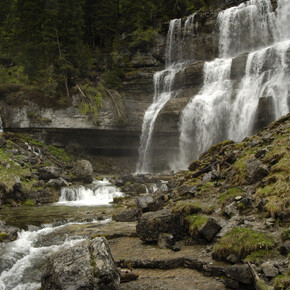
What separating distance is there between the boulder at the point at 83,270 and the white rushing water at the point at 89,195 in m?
13.1

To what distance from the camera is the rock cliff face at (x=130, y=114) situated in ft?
92.8

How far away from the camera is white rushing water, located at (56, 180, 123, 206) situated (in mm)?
18906

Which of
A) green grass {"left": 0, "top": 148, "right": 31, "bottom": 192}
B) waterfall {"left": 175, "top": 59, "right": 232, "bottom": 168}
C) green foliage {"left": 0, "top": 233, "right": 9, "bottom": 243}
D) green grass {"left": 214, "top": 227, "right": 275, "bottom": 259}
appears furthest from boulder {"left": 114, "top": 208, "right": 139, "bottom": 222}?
waterfall {"left": 175, "top": 59, "right": 232, "bottom": 168}

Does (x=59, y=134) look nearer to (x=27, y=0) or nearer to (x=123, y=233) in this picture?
(x=27, y=0)

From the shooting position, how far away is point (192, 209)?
830 centimetres

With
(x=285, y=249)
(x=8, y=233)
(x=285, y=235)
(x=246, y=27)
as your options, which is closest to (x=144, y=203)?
(x=8, y=233)

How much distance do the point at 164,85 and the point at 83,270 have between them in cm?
2888

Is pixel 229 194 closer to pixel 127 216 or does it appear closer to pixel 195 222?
pixel 195 222

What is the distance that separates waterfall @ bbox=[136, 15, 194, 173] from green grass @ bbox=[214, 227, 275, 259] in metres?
23.5

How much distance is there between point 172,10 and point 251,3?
12.0 m

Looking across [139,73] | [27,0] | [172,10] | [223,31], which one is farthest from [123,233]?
[172,10]

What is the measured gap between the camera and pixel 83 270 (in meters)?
4.86

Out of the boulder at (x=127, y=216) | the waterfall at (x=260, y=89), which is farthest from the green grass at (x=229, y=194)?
the waterfall at (x=260, y=89)

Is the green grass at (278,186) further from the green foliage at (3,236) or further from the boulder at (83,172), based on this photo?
the boulder at (83,172)
